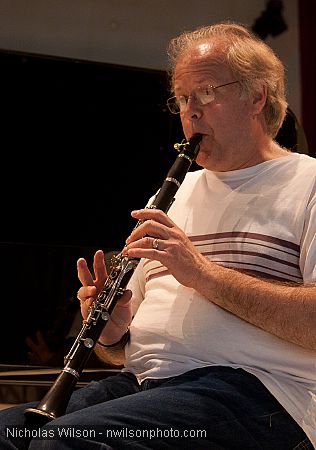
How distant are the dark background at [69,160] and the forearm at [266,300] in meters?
1.44

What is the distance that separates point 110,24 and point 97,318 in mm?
Result: 2128

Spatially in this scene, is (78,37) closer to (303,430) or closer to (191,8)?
(191,8)

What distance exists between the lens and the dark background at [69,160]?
3240mm

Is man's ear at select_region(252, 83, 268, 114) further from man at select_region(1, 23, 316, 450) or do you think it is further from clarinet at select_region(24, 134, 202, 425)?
clarinet at select_region(24, 134, 202, 425)

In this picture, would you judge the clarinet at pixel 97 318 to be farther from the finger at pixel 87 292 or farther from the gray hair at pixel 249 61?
the gray hair at pixel 249 61

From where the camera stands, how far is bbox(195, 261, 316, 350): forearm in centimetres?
177

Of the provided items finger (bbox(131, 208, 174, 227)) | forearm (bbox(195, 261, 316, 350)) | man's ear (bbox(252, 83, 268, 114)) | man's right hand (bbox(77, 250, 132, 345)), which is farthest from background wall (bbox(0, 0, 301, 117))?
forearm (bbox(195, 261, 316, 350))

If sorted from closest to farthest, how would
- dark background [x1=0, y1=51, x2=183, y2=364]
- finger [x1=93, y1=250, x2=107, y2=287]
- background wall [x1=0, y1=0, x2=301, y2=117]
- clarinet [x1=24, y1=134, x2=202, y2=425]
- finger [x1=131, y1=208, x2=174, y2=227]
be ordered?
clarinet [x1=24, y1=134, x2=202, y2=425], finger [x1=131, y1=208, x2=174, y2=227], finger [x1=93, y1=250, x2=107, y2=287], dark background [x1=0, y1=51, x2=183, y2=364], background wall [x1=0, y1=0, x2=301, y2=117]

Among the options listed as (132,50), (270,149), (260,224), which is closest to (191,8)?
(132,50)

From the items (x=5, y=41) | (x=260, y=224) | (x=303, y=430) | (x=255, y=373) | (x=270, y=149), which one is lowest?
(x=303, y=430)

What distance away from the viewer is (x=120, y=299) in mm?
2020

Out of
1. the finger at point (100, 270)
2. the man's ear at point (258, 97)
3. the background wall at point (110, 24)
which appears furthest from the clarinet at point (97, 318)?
the background wall at point (110, 24)

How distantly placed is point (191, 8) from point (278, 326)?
240cm

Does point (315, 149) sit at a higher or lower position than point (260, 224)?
higher
